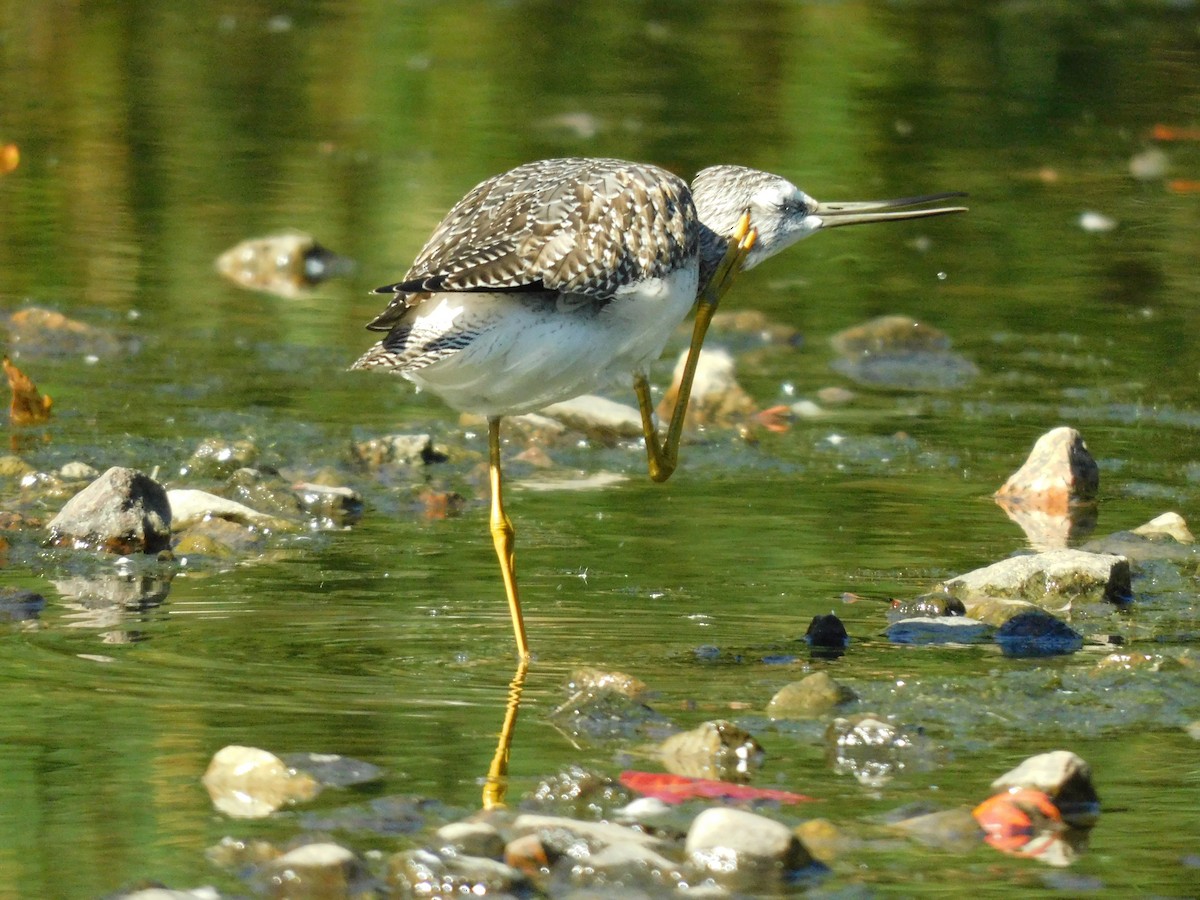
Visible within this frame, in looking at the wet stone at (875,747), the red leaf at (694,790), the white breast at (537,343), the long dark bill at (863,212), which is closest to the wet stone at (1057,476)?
the long dark bill at (863,212)

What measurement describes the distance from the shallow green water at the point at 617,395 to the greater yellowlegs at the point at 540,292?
24.8 inches

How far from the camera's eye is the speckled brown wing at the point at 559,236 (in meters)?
5.45

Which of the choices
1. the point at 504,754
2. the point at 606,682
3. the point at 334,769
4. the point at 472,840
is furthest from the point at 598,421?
the point at 472,840

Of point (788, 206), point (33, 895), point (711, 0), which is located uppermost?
point (711, 0)

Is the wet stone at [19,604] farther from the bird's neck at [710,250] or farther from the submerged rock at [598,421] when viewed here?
the submerged rock at [598,421]

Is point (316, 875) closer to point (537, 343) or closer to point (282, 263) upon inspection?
point (537, 343)

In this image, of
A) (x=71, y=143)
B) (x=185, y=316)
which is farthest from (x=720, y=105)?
(x=185, y=316)

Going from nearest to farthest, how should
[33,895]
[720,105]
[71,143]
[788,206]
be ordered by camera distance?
[33,895] < [788,206] < [71,143] < [720,105]

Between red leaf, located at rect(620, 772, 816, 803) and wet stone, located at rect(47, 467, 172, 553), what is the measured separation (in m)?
2.44

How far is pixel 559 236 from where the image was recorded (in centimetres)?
566

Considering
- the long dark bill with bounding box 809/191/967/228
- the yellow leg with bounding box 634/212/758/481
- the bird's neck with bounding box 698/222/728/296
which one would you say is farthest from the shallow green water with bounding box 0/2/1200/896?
the long dark bill with bounding box 809/191/967/228

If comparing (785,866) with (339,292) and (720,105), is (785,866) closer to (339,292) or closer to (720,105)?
(339,292)

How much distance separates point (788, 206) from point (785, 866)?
3533 millimetres

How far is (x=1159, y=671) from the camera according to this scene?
5211 mm
